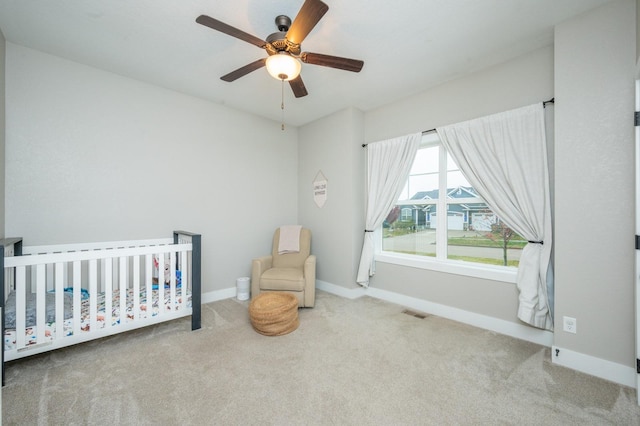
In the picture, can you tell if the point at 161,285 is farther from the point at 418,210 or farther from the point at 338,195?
the point at 418,210

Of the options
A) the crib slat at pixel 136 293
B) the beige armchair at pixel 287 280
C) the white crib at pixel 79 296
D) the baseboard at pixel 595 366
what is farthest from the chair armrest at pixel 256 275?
the baseboard at pixel 595 366

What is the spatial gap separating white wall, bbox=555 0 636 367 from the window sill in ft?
1.68

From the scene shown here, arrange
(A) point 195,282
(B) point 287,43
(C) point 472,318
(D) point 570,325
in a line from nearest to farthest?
(B) point 287,43 < (D) point 570,325 < (A) point 195,282 < (C) point 472,318

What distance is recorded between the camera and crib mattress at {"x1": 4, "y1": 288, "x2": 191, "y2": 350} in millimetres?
1954

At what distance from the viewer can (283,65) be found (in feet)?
6.37

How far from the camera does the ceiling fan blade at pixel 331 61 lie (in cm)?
200

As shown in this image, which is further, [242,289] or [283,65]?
[242,289]

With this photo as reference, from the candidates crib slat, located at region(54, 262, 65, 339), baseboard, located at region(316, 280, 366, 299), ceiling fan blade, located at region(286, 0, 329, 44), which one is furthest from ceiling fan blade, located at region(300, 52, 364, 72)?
baseboard, located at region(316, 280, 366, 299)

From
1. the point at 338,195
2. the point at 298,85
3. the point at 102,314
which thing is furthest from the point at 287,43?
the point at 102,314

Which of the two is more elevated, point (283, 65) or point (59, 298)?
point (283, 65)

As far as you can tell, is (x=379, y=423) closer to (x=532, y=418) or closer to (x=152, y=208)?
(x=532, y=418)

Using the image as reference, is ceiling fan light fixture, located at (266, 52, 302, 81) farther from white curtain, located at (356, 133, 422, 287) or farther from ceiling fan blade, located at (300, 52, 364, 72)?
white curtain, located at (356, 133, 422, 287)

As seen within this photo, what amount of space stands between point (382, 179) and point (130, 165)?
9.49 feet

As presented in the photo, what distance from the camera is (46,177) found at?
8.31ft
